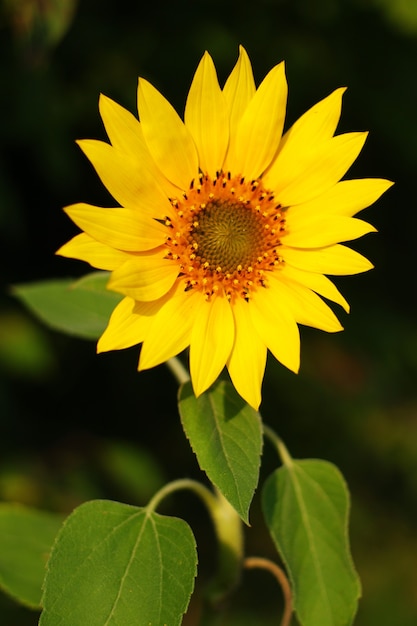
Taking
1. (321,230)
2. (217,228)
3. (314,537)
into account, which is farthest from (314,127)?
(314,537)

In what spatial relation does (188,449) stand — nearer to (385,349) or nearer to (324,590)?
(385,349)

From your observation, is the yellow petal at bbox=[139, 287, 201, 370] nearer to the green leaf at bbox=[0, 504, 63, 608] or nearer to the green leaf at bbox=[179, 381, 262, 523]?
the green leaf at bbox=[179, 381, 262, 523]

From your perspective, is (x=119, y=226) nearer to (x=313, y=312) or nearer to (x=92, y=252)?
(x=92, y=252)

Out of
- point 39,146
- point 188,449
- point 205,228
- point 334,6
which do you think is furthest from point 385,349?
point 205,228

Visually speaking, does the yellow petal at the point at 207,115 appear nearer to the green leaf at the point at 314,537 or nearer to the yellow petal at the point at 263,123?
the yellow petal at the point at 263,123

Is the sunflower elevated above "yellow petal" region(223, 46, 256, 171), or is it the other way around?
"yellow petal" region(223, 46, 256, 171)

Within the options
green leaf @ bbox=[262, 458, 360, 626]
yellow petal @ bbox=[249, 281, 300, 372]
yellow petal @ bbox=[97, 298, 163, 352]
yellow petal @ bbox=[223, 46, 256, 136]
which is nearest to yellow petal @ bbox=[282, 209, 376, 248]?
yellow petal @ bbox=[249, 281, 300, 372]
